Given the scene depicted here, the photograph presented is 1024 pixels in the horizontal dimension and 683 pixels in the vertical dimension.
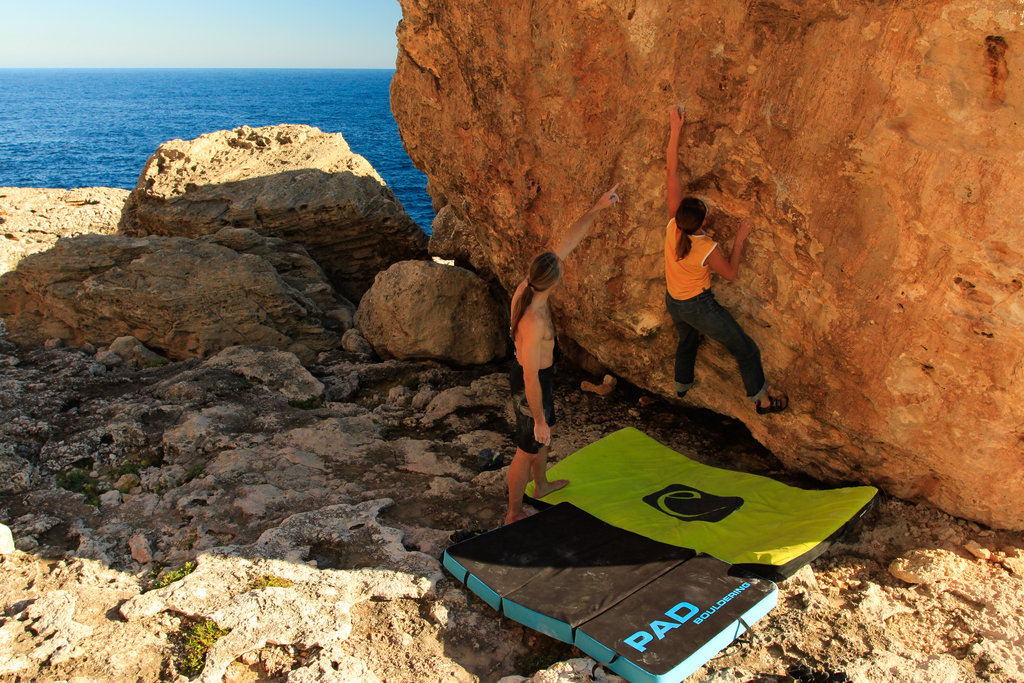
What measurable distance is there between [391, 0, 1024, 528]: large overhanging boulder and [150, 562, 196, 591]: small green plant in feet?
12.0

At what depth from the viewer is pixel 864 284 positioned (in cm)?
468

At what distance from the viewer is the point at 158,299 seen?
7.91 metres

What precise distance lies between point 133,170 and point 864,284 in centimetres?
4324

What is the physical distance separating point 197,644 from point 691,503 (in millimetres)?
3254

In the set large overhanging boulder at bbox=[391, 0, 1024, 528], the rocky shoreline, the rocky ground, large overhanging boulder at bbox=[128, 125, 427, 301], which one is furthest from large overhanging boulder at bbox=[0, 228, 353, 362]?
large overhanging boulder at bbox=[391, 0, 1024, 528]

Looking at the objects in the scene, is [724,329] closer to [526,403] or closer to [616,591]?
[526,403]

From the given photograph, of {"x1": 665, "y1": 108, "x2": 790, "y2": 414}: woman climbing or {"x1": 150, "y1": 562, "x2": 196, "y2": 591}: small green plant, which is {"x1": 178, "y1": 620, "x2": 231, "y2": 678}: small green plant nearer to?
{"x1": 150, "y1": 562, "x2": 196, "y2": 591}: small green plant

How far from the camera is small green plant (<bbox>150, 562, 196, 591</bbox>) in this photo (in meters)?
4.22

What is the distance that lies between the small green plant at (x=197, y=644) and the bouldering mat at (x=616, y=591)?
4.40 ft

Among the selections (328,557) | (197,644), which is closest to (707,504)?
(328,557)

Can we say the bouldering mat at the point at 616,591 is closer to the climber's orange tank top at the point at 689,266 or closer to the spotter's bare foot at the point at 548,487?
the spotter's bare foot at the point at 548,487

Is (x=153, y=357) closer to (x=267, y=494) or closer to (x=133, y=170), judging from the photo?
(x=267, y=494)

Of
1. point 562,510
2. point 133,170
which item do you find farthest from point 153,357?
point 133,170

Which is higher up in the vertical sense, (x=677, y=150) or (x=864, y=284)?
(x=677, y=150)
